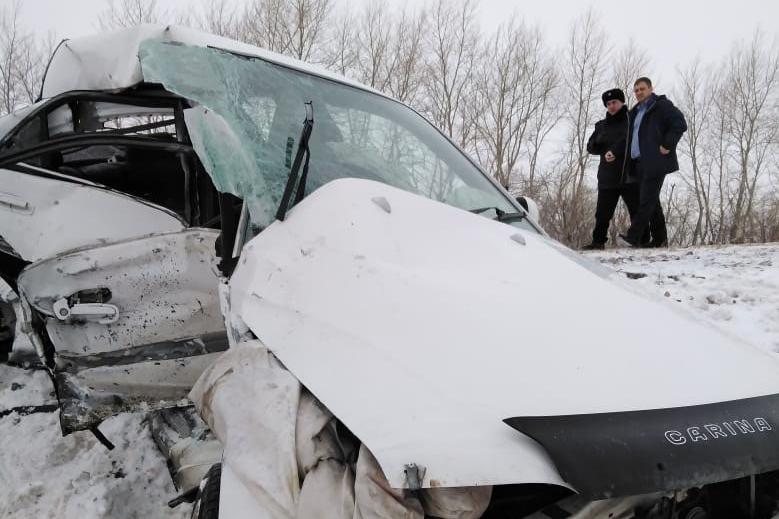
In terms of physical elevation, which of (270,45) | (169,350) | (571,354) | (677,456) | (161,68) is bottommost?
(169,350)

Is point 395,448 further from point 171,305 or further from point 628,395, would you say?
point 171,305

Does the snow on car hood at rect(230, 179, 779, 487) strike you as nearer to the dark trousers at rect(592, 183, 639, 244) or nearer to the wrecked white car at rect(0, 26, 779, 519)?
the wrecked white car at rect(0, 26, 779, 519)

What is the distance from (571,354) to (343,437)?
0.54m

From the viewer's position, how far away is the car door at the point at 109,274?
2.25 metres

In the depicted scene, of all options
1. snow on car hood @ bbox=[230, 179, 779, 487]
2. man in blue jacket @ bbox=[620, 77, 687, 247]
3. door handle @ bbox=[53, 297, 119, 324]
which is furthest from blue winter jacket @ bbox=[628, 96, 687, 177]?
door handle @ bbox=[53, 297, 119, 324]

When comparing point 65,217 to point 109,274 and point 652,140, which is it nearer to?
point 109,274

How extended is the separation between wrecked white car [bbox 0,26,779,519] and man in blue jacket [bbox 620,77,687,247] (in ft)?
13.3

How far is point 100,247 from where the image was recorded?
89.1 inches

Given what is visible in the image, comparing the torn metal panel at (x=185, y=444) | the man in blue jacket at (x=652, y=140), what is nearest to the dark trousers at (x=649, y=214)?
the man in blue jacket at (x=652, y=140)

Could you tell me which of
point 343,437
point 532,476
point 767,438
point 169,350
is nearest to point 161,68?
point 169,350

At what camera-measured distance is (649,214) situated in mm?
5930

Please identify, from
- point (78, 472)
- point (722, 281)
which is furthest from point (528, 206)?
point (722, 281)

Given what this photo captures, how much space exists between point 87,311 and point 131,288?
0.21 meters

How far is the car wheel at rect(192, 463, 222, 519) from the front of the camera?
1317 mm
